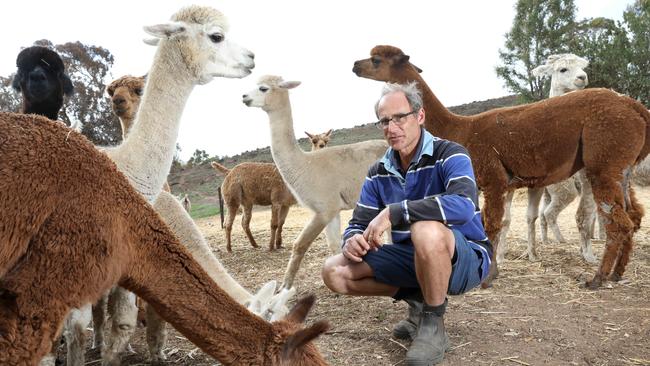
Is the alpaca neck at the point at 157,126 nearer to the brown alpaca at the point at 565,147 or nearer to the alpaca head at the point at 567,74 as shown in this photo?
the brown alpaca at the point at 565,147

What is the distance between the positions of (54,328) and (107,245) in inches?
16.8

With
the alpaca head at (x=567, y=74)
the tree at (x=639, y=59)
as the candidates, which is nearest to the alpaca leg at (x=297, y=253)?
the alpaca head at (x=567, y=74)

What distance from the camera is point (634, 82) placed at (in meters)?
21.9

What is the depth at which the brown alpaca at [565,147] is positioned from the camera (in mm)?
5500

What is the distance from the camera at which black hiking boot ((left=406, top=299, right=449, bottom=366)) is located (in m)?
3.46

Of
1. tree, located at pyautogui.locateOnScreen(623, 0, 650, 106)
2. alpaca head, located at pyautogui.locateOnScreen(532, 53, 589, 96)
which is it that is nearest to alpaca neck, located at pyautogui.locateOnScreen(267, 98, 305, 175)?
alpaca head, located at pyautogui.locateOnScreen(532, 53, 589, 96)

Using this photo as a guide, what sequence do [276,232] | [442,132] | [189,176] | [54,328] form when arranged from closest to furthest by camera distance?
1. [54,328]
2. [442,132]
3. [276,232]
4. [189,176]

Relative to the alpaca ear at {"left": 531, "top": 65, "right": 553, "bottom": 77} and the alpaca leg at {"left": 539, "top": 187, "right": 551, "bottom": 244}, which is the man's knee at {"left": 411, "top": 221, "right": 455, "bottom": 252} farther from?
the alpaca ear at {"left": 531, "top": 65, "right": 553, "bottom": 77}

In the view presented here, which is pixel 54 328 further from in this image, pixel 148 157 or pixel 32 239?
pixel 148 157

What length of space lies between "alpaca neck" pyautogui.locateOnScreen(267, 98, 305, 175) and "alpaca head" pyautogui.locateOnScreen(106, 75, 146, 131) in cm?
219

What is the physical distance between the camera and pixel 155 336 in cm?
439

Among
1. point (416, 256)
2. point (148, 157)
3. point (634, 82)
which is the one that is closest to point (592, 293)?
point (416, 256)

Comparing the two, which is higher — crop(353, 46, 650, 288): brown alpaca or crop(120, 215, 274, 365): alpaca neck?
crop(353, 46, 650, 288): brown alpaca

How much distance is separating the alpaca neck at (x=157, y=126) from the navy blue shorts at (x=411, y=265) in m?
1.89
